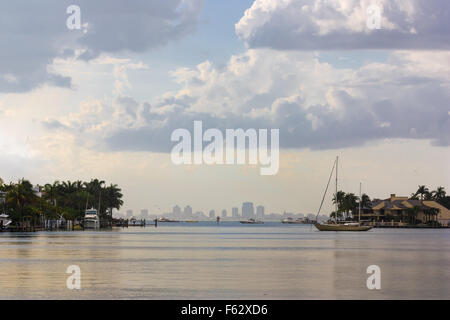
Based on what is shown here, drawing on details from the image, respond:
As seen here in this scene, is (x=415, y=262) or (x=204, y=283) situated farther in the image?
(x=415, y=262)

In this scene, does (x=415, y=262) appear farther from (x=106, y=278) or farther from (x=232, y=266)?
(x=106, y=278)

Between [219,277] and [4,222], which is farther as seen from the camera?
[4,222]

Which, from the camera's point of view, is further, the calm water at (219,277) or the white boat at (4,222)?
the white boat at (4,222)

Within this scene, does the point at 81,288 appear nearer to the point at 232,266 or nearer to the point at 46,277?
the point at 46,277

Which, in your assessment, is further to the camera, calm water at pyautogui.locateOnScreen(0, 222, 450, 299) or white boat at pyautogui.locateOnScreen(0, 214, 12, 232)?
white boat at pyautogui.locateOnScreen(0, 214, 12, 232)
